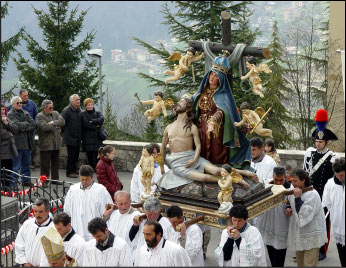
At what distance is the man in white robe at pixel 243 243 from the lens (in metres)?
7.68

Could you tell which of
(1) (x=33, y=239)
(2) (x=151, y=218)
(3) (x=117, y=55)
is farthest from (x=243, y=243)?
(3) (x=117, y=55)

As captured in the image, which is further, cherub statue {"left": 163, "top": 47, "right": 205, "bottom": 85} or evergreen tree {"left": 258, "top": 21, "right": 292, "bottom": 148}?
evergreen tree {"left": 258, "top": 21, "right": 292, "bottom": 148}

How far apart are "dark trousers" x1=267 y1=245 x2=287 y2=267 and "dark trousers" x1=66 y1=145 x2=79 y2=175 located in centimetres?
594

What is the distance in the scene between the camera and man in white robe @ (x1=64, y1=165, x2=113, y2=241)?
9.58 metres

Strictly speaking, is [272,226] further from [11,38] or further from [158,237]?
[11,38]

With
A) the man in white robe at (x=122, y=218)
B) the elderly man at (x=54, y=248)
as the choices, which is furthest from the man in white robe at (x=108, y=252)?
the man in white robe at (x=122, y=218)

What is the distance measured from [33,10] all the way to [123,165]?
8.45 m

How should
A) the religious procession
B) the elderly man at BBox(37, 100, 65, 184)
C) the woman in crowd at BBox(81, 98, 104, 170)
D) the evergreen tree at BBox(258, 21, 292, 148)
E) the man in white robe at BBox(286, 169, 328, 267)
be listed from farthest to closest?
the evergreen tree at BBox(258, 21, 292, 148) < the woman in crowd at BBox(81, 98, 104, 170) < the elderly man at BBox(37, 100, 65, 184) < the man in white robe at BBox(286, 169, 328, 267) < the religious procession

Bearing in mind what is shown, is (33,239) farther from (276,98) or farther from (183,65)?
(276,98)

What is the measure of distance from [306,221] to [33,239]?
350 centimetres

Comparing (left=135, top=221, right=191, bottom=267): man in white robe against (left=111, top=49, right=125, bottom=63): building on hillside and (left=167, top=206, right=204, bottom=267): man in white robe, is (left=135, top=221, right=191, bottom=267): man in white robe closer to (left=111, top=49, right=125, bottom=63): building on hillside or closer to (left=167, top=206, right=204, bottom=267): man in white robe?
(left=167, top=206, right=204, bottom=267): man in white robe

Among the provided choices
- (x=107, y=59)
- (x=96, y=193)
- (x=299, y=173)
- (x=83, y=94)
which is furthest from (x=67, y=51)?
(x=299, y=173)

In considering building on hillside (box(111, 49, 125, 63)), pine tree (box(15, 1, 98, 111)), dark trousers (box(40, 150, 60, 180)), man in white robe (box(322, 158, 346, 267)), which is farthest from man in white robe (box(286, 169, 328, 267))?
pine tree (box(15, 1, 98, 111))

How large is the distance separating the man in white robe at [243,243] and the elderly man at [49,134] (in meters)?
6.65
